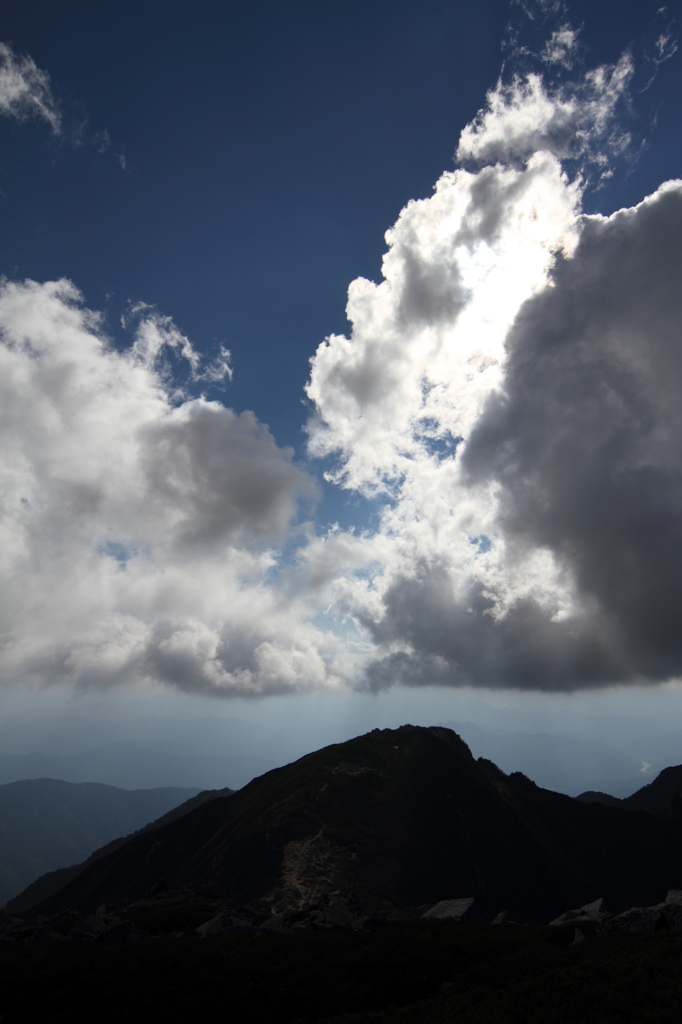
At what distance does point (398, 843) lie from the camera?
10856 cm

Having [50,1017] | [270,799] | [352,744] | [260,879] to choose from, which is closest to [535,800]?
[352,744]

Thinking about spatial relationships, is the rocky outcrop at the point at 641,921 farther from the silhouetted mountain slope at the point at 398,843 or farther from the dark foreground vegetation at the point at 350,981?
the silhouetted mountain slope at the point at 398,843

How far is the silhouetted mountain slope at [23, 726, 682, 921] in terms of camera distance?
9525cm

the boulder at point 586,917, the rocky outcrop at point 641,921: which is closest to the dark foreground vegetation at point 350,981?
the rocky outcrop at point 641,921

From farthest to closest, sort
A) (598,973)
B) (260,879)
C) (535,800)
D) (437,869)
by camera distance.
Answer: (535,800) < (437,869) < (260,879) < (598,973)

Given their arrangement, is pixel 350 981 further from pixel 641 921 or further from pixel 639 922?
pixel 641 921

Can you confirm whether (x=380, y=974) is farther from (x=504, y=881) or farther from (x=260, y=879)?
(x=504, y=881)

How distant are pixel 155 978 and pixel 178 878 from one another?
350 feet

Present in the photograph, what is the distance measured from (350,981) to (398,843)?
93900 millimetres

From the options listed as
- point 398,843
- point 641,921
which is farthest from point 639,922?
point 398,843

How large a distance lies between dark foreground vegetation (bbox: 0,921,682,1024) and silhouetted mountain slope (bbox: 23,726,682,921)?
2154 inches

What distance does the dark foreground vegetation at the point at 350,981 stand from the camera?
78.5 feet

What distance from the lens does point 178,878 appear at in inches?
4373

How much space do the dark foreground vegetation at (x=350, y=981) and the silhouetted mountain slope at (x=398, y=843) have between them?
54.7 meters
